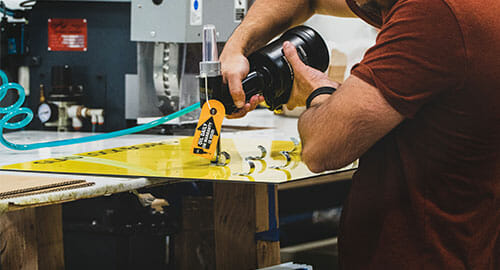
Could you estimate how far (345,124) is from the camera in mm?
851

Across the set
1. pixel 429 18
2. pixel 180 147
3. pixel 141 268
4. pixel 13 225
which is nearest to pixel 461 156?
pixel 429 18

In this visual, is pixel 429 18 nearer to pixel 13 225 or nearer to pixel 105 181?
pixel 105 181

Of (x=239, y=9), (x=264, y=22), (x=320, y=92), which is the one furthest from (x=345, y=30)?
(x=320, y=92)

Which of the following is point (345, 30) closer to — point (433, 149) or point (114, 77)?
point (114, 77)

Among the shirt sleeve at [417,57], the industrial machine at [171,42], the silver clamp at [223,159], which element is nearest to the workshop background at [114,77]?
the industrial machine at [171,42]

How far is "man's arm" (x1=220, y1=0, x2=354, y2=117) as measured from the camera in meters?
1.30

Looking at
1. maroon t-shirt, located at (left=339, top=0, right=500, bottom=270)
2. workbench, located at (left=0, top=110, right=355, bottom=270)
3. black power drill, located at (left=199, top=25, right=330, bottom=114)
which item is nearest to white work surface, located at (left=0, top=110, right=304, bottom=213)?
workbench, located at (left=0, top=110, right=355, bottom=270)

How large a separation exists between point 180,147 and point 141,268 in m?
0.44

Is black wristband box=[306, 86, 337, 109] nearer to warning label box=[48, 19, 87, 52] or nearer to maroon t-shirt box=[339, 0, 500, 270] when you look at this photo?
maroon t-shirt box=[339, 0, 500, 270]

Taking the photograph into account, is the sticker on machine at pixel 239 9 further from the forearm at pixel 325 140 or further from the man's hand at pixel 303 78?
the forearm at pixel 325 140

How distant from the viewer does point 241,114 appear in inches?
53.4

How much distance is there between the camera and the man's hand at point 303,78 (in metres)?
1.01

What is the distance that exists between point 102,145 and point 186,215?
12.2 inches

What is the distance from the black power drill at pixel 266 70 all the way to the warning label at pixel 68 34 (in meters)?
0.87
